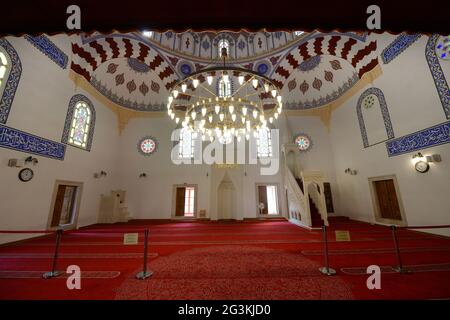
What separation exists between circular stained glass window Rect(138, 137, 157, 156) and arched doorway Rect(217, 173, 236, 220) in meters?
3.63

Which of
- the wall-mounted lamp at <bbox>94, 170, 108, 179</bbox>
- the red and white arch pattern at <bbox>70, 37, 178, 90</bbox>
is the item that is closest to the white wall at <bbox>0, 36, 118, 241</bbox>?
the wall-mounted lamp at <bbox>94, 170, 108, 179</bbox>

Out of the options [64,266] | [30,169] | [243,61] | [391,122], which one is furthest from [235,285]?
[243,61]

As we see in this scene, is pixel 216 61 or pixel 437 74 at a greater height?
pixel 216 61

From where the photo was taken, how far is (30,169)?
427 centimetres

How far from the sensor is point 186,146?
26.6 ft

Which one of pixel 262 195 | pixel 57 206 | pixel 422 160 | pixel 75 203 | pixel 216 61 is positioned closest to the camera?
pixel 422 160

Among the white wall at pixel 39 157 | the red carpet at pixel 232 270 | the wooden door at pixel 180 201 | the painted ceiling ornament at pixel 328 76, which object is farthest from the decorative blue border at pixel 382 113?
the white wall at pixel 39 157

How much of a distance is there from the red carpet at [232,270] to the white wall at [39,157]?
2.76 feet

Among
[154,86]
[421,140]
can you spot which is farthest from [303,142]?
[154,86]

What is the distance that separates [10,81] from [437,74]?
395 inches

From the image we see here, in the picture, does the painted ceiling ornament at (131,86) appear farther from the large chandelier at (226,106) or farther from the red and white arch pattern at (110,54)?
the large chandelier at (226,106)

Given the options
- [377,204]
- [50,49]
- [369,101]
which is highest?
[50,49]

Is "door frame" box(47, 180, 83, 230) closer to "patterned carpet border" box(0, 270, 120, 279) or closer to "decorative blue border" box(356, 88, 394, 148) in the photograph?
"patterned carpet border" box(0, 270, 120, 279)

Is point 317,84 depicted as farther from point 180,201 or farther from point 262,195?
point 180,201
